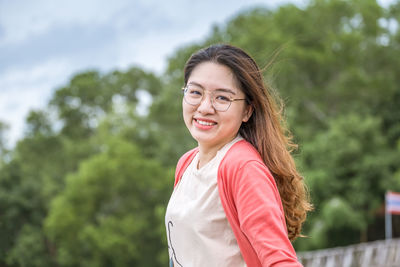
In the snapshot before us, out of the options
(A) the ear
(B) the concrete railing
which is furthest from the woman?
(B) the concrete railing

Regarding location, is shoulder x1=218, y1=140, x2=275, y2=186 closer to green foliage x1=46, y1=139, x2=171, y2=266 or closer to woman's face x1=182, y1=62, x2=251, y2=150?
woman's face x1=182, y1=62, x2=251, y2=150

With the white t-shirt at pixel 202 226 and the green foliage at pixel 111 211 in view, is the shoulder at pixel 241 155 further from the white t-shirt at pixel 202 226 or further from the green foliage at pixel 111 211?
the green foliage at pixel 111 211

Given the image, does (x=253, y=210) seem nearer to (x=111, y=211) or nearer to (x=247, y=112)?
(x=247, y=112)

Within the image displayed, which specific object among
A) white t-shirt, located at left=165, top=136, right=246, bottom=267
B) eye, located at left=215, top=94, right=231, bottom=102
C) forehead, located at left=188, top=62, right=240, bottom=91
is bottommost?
white t-shirt, located at left=165, top=136, right=246, bottom=267

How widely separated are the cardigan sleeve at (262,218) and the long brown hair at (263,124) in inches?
7.5

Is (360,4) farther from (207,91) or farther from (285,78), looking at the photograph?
(207,91)

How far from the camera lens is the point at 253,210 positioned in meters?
1.25

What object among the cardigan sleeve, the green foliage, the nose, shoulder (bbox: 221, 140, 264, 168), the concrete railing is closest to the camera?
the cardigan sleeve

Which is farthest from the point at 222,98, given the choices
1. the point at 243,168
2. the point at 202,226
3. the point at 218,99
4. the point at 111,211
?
the point at 111,211

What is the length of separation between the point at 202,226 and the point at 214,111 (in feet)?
1.05

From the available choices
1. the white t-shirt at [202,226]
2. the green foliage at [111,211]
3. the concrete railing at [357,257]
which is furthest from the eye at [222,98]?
the green foliage at [111,211]

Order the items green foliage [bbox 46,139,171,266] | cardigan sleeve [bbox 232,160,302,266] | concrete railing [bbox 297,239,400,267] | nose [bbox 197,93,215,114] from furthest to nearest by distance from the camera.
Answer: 1. green foliage [bbox 46,139,171,266]
2. concrete railing [bbox 297,239,400,267]
3. nose [bbox 197,93,215,114]
4. cardigan sleeve [bbox 232,160,302,266]

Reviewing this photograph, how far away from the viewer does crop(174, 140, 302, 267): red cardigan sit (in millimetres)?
1227

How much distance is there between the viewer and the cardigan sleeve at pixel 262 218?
1.22 meters
